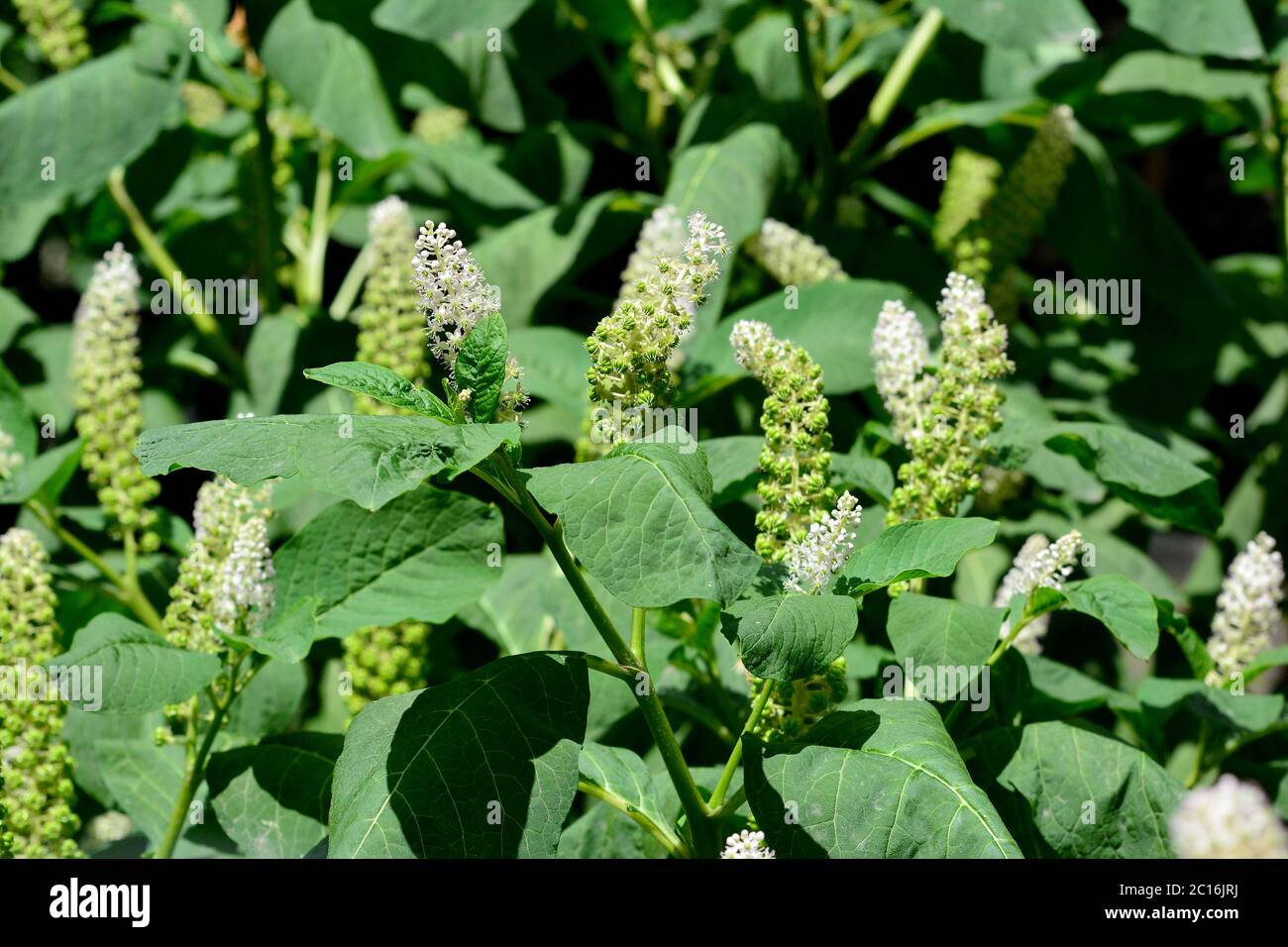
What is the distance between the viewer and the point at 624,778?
1.65 metres

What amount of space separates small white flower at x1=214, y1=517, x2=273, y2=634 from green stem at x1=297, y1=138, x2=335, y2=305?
1.31 m

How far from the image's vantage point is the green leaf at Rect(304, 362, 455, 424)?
1.33 m

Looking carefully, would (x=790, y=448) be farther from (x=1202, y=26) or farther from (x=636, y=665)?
(x=1202, y=26)

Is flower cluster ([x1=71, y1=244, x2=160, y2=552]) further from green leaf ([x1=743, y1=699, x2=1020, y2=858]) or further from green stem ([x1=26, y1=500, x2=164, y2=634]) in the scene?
green leaf ([x1=743, y1=699, x2=1020, y2=858])

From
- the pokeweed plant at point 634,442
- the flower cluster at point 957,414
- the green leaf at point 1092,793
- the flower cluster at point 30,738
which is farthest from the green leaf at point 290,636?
the green leaf at point 1092,793

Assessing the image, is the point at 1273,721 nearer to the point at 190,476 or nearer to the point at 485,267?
the point at 485,267

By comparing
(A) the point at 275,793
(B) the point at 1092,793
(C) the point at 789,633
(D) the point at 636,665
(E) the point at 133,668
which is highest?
(C) the point at 789,633

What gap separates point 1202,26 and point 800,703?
1.70 m

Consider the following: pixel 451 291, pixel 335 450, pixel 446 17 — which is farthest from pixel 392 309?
pixel 335 450

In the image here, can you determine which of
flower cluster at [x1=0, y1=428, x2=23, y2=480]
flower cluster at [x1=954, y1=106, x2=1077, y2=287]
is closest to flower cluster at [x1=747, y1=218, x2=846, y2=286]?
flower cluster at [x1=954, y1=106, x2=1077, y2=287]

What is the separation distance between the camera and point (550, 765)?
4.58 ft

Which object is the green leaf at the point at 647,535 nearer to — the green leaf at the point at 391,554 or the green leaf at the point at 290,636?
the green leaf at the point at 290,636
